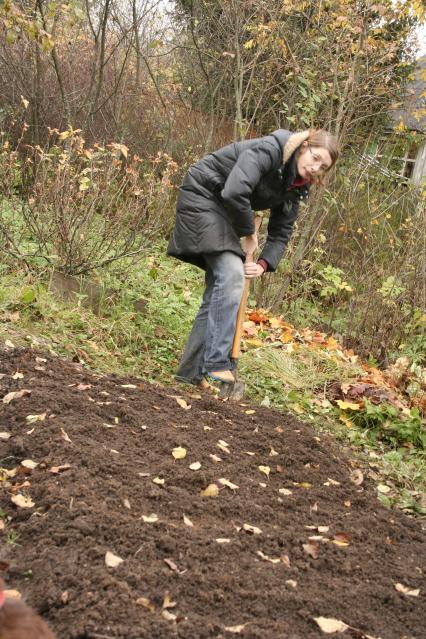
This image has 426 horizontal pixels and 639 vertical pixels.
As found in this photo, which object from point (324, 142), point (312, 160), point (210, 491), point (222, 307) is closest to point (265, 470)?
point (210, 491)

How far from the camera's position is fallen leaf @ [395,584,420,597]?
2.68 meters

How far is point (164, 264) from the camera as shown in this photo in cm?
833

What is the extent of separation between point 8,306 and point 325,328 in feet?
15.4

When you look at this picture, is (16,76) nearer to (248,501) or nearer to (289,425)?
(289,425)

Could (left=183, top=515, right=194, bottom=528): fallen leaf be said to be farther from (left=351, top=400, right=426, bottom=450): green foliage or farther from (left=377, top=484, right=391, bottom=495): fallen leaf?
(left=351, top=400, right=426, bottom=450): green foliage

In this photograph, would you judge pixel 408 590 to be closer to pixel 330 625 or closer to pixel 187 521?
pixel 330 625

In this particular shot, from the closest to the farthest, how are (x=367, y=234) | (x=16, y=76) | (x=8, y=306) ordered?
1. (x=8, y=306)
2. (x=367, y=234)
3. (x=16, y=76)

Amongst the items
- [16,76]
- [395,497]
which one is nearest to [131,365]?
[395,497]

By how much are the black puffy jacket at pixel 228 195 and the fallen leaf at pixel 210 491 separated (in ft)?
5.82

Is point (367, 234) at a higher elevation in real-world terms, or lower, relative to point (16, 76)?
lower

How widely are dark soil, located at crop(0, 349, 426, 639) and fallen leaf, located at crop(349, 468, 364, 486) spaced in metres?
0.06

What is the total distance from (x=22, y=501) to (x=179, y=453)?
3.15 feet

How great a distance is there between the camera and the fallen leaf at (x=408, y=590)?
268cm

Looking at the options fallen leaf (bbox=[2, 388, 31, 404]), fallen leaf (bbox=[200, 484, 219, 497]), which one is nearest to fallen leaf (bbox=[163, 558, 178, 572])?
fallen leaf (bbox=[200, 484, 219, 497])
